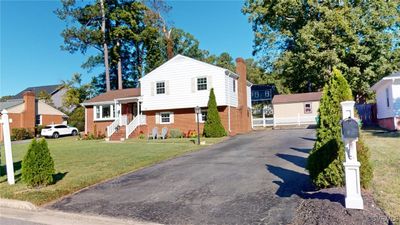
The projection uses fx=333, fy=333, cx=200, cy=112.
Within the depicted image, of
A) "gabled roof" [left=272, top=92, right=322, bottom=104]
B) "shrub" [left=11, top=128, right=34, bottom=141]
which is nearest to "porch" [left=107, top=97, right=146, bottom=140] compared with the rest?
"shrub" [left=11, top=128, right=34, bottom=141]

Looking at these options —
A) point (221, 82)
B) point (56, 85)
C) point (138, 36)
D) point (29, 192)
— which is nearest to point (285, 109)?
point (221, 82)

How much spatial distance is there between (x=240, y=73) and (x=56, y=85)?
140 feet

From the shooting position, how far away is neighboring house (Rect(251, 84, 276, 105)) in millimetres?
48844

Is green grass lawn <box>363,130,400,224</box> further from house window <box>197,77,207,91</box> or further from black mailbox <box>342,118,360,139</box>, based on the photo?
house window <box>197,77,207,91</box>

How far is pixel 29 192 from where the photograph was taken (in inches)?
319

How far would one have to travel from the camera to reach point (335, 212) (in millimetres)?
4898

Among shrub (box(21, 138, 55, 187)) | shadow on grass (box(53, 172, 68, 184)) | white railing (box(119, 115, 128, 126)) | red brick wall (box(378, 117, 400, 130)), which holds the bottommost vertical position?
shadow on grass (box(53, 172, 68, 184))

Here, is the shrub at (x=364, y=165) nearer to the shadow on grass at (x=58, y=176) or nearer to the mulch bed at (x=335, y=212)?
the mulch bed at (x=335, y=212)

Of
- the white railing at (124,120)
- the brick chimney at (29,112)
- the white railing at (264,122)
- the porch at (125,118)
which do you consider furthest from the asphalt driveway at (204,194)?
the brick chimney at (29,112)

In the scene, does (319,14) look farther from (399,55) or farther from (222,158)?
(222,158)

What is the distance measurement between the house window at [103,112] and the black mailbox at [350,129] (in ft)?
96.0

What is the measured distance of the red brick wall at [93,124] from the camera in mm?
31939

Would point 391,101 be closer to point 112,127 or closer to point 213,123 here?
point 213,123

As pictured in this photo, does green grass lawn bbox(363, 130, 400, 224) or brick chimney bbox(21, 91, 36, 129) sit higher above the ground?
brick chimney bbox(21, 91, 36, 129)
